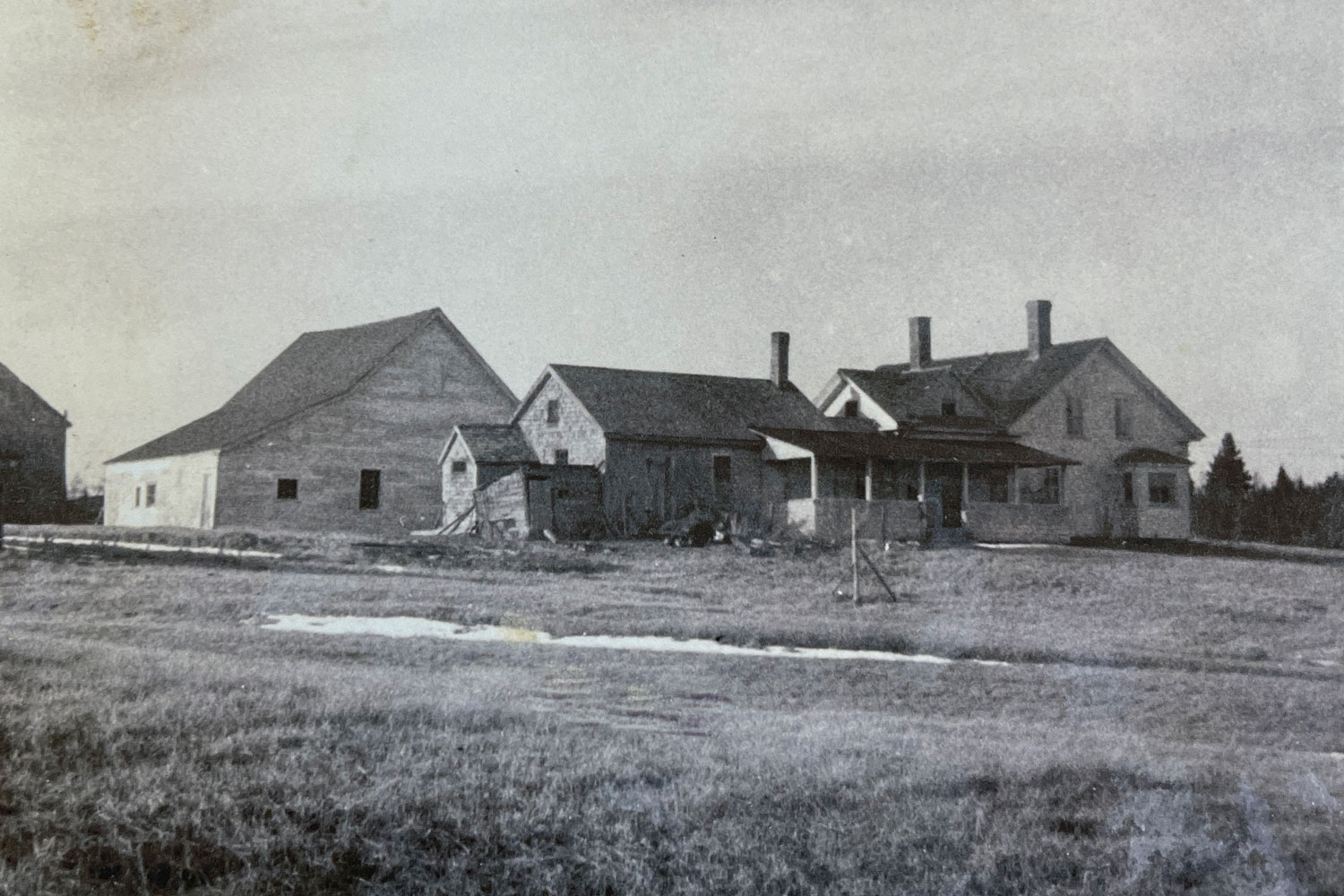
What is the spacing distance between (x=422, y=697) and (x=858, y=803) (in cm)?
449

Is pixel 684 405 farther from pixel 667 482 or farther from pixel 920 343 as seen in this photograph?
pixel 920 343

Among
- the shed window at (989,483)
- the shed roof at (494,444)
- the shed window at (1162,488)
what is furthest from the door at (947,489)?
the shed roof at (494,444)

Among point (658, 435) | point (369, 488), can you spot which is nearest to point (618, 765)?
point (658, 435)

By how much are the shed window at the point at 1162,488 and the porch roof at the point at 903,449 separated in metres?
5.69

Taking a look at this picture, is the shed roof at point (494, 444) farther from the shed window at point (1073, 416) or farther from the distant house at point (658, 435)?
the shed window at point (1073, 416)

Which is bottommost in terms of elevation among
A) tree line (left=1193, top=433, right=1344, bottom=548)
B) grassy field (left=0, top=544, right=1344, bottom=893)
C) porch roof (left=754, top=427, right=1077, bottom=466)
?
grassy field (left=0, top=544, right=1344, bottom=893)

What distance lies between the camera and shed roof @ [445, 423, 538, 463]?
3525cm

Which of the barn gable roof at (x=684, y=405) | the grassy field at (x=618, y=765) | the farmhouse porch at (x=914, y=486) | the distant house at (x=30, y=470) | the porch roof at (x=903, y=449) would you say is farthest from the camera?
the barn gable roof at (x=684, y=405)

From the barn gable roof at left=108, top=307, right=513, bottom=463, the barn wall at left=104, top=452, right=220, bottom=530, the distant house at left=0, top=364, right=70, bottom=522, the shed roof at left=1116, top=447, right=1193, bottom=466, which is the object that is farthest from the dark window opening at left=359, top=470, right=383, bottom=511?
the shed roof at left=1116, top=447, right=1193, bottom=466

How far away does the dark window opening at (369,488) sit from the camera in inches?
1414

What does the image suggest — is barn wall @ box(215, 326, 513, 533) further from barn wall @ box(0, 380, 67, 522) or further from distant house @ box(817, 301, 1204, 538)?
distant house @ box(817, 301, 1204, 538)

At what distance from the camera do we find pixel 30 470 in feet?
118

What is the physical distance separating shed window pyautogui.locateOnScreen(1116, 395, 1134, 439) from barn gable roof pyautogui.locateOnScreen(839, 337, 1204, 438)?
38.8 inches

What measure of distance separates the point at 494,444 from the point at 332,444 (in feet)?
16.4
